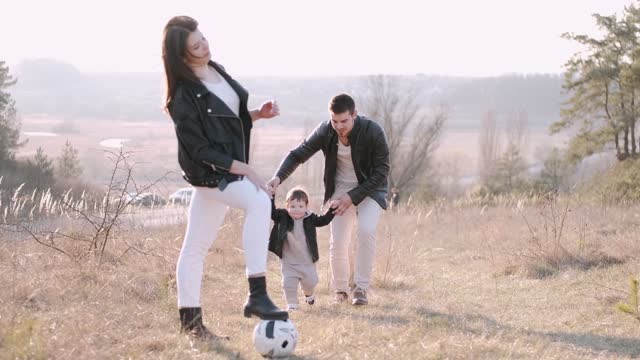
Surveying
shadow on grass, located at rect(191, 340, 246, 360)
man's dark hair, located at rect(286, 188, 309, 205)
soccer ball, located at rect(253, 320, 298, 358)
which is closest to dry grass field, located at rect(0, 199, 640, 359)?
shadow on grass, located at rect(191, 340, 246, 360)

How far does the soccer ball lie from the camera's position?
457cm

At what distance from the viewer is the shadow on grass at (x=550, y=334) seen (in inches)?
212

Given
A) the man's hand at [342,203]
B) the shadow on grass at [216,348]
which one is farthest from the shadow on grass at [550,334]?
the shadow on grass at [216,348]

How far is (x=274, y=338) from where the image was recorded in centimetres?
457

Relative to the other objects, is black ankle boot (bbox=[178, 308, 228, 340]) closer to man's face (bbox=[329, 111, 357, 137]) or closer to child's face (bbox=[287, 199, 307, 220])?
child's face (bbox=[287, 199, 307, 220])

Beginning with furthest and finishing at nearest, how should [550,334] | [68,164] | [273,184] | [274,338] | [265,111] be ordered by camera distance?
[68,164] → [273,184] → [550,334] → [265,111] → [274,338]

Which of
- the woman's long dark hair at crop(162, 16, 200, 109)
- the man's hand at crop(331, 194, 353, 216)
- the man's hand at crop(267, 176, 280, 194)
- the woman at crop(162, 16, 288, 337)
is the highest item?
the woman's long dark hair at crop(162, 16, 200, 109)

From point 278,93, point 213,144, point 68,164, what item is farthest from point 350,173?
point 278,93

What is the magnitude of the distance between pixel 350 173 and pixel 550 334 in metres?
2.02

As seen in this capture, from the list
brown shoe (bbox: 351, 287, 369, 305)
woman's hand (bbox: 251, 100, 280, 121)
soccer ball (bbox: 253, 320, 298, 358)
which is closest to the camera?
soccer ball (bbox: 253, 320, 298, 358)

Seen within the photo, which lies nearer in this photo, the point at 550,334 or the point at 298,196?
the point at 550,334

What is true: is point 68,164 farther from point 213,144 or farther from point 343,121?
point 213,144

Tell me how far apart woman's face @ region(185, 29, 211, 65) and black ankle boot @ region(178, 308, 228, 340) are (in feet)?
4.92

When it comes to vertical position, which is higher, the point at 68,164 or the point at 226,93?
the point at 226,93
